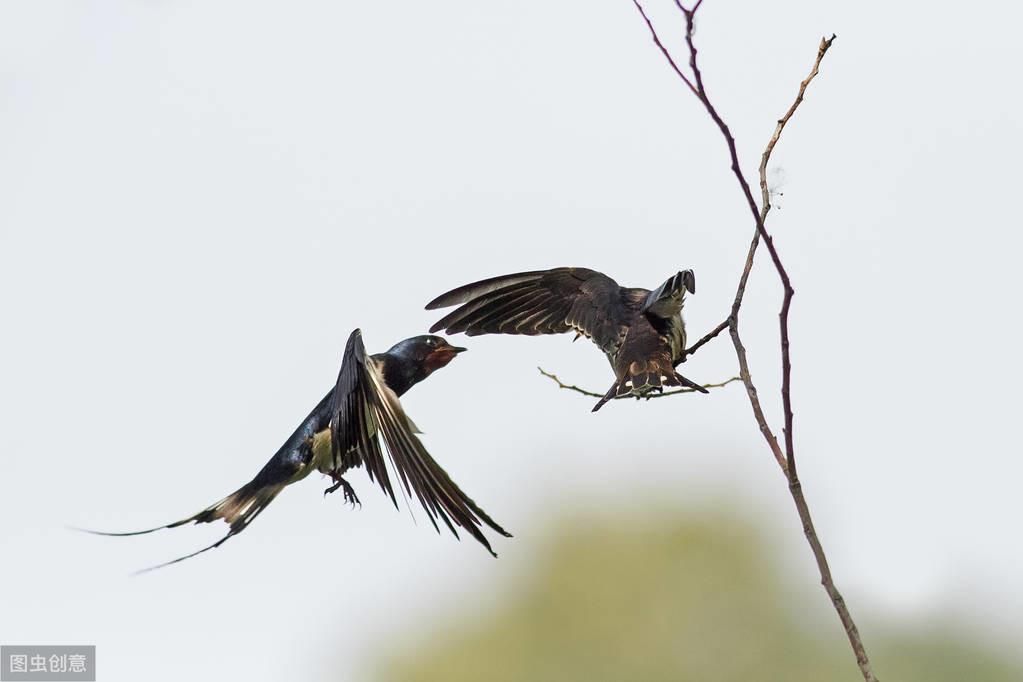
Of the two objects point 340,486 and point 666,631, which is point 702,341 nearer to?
point 340,486

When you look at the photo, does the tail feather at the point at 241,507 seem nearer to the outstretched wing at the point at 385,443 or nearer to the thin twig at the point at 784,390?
the outstretched wing at the point at 385,443

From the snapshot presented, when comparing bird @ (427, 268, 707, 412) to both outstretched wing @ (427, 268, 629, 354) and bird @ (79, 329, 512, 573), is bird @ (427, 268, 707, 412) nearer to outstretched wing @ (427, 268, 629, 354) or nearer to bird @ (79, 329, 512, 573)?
outstretched wing @ (427, 268, 629, 354)

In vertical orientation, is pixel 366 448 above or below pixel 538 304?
below

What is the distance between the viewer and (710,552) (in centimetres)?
2923

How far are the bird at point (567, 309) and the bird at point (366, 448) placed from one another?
493mm

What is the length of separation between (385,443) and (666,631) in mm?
22515

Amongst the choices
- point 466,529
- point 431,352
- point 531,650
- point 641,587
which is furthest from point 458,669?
point 466,529

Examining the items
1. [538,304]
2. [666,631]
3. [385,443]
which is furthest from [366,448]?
[666,631]

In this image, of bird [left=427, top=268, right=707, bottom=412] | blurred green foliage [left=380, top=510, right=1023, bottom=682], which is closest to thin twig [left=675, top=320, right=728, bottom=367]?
bird [left=427, top=268, right=707, bottom=412]

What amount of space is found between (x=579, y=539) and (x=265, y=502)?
24.0 metres

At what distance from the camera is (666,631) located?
85.4 ft

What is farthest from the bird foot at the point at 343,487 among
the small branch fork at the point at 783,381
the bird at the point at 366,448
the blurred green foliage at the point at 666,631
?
the blurred green foliage at the point at 666,631

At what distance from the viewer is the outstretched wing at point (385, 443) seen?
3.97 m

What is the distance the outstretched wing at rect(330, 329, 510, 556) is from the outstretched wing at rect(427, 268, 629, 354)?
2.26ft
